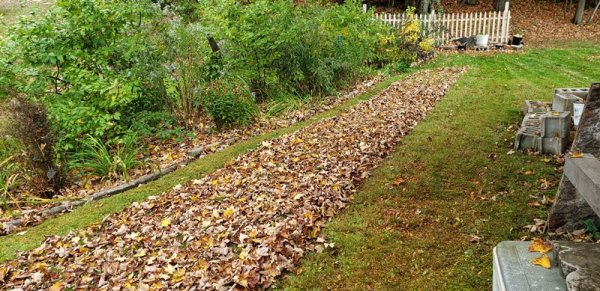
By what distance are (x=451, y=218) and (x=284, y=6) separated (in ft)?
22.1

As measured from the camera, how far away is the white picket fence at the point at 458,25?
16547 millimetres

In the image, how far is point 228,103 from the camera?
340 inches

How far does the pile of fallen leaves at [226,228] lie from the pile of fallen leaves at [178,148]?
125cm

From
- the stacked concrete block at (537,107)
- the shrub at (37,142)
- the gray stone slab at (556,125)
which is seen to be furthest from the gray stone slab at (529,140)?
the shrub at (37,142)

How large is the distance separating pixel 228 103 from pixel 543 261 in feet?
22.5

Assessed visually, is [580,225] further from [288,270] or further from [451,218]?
[288,270]

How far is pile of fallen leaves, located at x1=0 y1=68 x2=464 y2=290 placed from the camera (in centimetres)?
393

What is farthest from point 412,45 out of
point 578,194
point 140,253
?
point 140,253

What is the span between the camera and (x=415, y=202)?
16.1 feet

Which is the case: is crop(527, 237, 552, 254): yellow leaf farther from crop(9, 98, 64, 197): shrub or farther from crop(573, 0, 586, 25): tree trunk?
crop(573, 0, 586, 25): tree trunk

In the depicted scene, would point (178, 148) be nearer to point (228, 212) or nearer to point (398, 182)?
point (228, 212)

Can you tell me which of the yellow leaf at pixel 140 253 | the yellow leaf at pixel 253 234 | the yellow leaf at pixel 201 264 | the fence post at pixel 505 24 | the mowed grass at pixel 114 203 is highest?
the fence post at pixel 505 24

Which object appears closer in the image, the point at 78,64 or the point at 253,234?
the point at 253,234

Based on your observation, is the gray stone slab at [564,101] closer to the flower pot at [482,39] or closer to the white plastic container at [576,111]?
the white plastic container at [576,111]
